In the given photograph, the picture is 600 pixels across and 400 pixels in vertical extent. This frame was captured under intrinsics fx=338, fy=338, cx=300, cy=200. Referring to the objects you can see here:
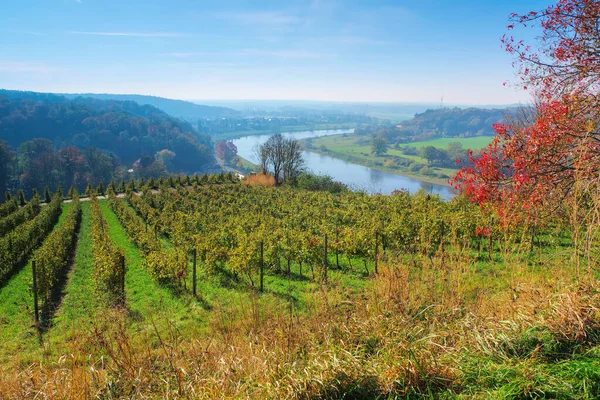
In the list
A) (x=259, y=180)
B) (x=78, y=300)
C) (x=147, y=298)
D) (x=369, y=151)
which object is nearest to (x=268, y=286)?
(x=147, y=298)

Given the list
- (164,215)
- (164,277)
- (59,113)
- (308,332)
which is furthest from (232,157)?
(308,332)

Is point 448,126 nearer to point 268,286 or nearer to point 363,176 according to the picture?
point 363,176

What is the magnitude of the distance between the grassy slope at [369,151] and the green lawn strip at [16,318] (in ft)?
196

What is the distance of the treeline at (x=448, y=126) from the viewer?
114 meters

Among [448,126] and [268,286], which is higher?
[448,126]

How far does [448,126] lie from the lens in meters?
125

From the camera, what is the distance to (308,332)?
10.1ft

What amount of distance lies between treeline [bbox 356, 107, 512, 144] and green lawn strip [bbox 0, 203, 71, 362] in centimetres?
11139

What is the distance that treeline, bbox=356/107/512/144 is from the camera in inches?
4498

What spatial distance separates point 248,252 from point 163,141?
10324 cm

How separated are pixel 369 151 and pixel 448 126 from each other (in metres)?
43.7

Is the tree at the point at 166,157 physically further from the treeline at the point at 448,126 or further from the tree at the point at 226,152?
the treeline at the point at 448,126

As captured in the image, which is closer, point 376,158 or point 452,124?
point 376,158

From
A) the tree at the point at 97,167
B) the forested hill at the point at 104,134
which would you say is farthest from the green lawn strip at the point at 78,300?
the forested hill at the point at 104,134
